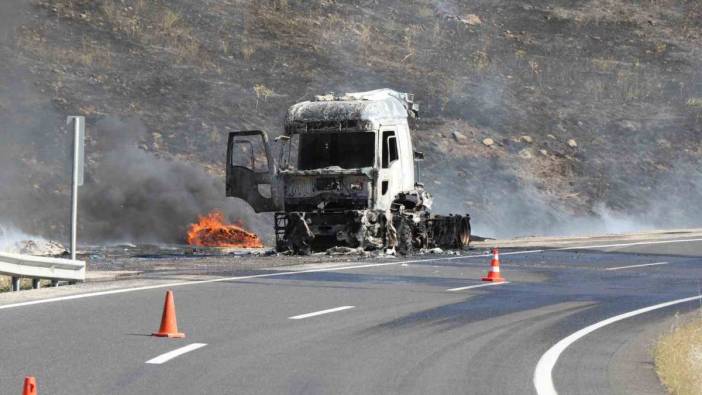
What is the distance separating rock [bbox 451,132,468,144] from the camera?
54.6 metres

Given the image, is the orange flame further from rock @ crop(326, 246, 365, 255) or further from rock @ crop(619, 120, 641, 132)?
rock @ crop(619, 120, 641, 132)

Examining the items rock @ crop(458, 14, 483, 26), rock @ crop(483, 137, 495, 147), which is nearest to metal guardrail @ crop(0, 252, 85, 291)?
rock @ crop(483, 137, 495, 147)

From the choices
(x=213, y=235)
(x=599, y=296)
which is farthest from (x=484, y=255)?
(x=599, y=296)

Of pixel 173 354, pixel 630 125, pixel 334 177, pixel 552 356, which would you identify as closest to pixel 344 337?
pixel 552 356

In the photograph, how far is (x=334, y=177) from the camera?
3203cm

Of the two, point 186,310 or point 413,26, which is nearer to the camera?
point 186,310

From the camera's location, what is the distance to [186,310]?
18.1 meters

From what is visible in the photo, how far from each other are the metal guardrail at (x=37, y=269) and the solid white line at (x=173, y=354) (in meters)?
6.22

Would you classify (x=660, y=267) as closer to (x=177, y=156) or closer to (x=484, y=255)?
(x=484, y=255)

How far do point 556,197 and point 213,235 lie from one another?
1802 centimetres

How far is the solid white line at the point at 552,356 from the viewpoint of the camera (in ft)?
39.9

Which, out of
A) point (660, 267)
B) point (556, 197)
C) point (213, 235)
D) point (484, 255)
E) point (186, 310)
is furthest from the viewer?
point (556, 197)

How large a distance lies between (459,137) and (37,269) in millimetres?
35303

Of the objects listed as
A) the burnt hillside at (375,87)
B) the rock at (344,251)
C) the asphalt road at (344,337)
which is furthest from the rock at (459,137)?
the asphalt road at (344,337)
